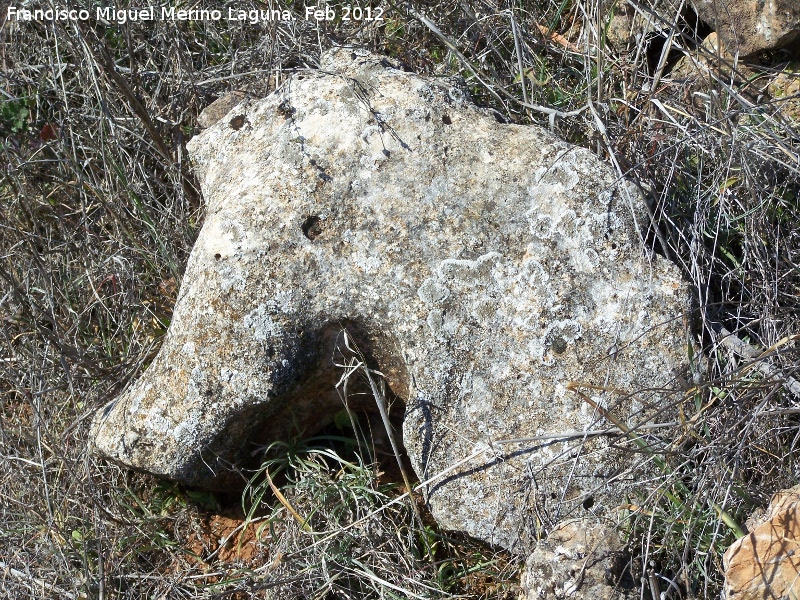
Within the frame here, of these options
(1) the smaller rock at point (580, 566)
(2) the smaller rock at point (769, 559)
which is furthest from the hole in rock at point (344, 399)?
(2) the smaller rock at point (769, 559)

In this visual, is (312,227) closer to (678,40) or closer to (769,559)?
(769,559)

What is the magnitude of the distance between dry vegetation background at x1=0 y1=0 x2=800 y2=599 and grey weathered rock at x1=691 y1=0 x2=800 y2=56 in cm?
7

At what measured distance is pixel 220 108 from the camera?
8.93 ft

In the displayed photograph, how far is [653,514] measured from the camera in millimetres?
1841

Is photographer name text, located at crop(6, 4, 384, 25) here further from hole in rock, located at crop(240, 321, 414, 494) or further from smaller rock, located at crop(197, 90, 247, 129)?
hole in rock, located at crop(240, 321, 414, 494)

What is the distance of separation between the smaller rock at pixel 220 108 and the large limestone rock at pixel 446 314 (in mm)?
624

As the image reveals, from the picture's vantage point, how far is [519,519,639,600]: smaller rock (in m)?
1.83

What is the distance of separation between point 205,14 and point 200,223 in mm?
890

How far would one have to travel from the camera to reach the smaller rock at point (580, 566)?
6.02 ft

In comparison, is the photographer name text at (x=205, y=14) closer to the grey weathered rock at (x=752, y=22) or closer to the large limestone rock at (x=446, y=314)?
the large limestone rock at (x=446, y=314)

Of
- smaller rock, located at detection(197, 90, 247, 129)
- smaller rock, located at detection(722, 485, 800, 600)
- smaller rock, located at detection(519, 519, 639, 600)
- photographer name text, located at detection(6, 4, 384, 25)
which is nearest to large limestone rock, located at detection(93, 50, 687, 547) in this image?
smaller rock, located at detection(519, 519, 639, 600)

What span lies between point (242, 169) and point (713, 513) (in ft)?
5.23

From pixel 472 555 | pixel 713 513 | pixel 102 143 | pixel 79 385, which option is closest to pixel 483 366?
pixel 472 555

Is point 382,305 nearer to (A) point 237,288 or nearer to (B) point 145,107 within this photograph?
(A) point 237,288
